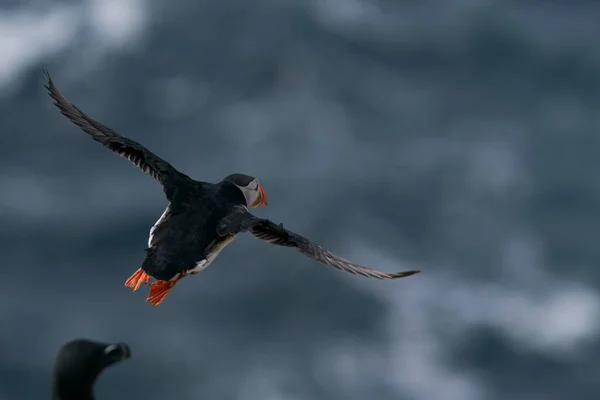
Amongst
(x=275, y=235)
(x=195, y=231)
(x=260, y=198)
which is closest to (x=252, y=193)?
(x=260, y=198)

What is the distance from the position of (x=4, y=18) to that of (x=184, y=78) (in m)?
6.57

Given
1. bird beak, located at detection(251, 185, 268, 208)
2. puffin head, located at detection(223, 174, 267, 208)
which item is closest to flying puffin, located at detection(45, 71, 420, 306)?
puffin head, located at detection(223, 174, 267, 208)

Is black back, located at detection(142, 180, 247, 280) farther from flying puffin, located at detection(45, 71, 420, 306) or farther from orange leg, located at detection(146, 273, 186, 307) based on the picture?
orange leg, located at detection(146, 273, 186, 307)

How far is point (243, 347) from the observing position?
29.7m

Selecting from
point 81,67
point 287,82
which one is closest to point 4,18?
point 81,67

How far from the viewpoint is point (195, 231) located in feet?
53.1

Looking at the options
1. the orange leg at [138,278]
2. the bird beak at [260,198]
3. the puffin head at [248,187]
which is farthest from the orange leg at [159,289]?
the bird beak at [260,198]

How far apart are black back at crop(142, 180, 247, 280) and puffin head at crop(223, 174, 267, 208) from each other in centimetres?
63

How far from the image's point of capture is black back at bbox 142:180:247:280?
15.7 meters

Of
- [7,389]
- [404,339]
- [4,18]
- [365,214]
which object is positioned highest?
[4,18]

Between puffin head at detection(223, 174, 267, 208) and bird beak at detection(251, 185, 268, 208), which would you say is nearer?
puffin head at detection(223, 174, 267, 208)

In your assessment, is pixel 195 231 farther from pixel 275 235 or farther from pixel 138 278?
pixel 138 278

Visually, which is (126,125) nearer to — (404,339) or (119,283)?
(119,283)

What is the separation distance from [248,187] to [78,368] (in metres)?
9.41
